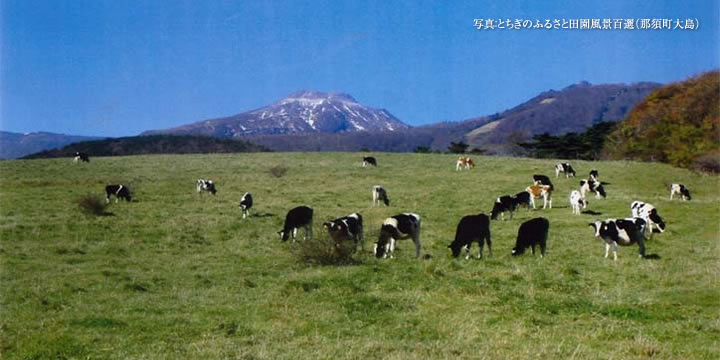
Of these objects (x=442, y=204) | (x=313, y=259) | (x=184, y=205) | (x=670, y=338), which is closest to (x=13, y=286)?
(x=313, y=259)

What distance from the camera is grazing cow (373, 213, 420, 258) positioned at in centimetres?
1914

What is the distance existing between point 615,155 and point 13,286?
6927cm

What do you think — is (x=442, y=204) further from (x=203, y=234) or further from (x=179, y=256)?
(x=179, y=256)

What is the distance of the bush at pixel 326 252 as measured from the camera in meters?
18.0

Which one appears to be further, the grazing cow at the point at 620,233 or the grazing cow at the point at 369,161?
the grazing cow at the point at 369,161

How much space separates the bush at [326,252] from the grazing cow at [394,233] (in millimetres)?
1091

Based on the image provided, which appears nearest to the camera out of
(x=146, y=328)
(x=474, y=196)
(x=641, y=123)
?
(x=146, y=328)

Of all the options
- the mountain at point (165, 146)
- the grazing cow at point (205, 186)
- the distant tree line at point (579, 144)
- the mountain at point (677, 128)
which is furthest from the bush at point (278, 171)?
the mountain at point (165, 146)

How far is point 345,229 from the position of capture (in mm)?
19125

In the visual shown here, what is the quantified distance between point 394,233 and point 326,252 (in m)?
2.35

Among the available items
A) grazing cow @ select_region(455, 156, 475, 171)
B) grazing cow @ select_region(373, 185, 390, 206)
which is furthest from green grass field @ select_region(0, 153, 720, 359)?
grazing cow @ select_region(455, 156, 475, 171)

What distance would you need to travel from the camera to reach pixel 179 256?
20.8 m

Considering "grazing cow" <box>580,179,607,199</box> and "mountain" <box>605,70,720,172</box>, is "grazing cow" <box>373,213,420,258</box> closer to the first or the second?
"grazing cow" <box>580,179,607,199</box>

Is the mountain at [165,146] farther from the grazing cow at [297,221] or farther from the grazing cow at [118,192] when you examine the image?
the grazing cow at [297,221]
